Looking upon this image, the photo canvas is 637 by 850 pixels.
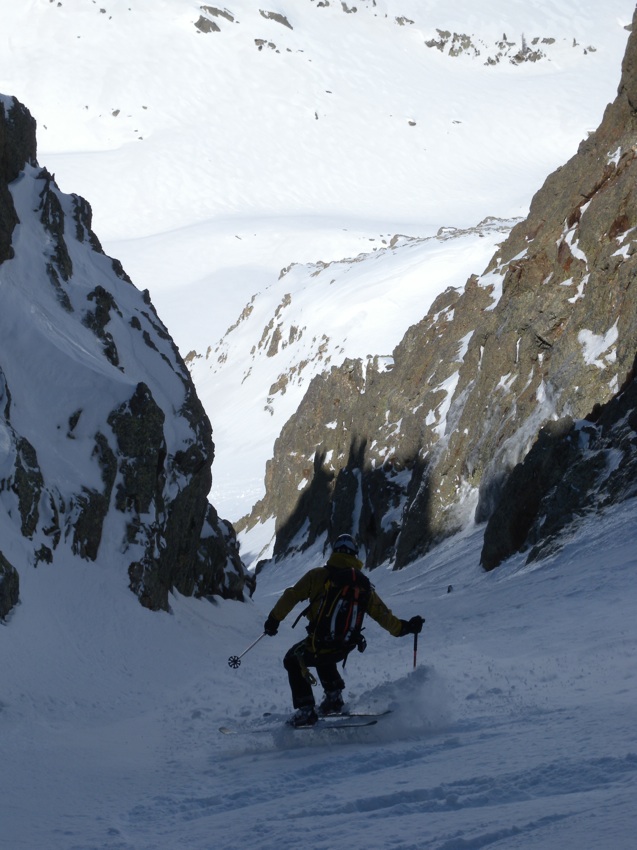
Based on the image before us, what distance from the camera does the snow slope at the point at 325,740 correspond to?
Answer: 220 inches

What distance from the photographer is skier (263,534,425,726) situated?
8508 mm

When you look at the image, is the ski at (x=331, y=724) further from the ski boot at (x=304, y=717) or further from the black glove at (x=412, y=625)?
the black glove at (x=412, y=625)

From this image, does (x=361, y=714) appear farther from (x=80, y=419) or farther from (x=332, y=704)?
(x=80, y=419)

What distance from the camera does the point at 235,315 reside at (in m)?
122

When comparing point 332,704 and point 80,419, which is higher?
point 80,419

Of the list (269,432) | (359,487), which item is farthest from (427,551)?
(269,432)

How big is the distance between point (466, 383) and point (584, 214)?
8543 millimetres

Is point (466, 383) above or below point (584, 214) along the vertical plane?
below

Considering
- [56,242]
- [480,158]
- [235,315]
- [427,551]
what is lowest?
[427,551]

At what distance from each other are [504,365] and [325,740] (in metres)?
27.1

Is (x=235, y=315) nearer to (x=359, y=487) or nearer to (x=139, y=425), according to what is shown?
(x=359, y=487)

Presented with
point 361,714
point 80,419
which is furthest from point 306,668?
point 80,419

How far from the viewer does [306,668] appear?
8.67 m

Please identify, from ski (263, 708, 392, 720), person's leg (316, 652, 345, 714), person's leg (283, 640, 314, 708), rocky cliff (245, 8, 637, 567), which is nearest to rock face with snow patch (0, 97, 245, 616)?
person's leg (283, 640, 314, 708)
